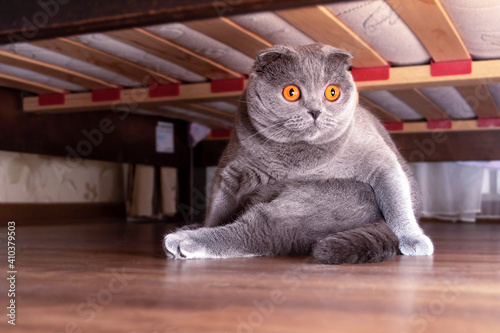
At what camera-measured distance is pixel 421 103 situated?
8.86ft

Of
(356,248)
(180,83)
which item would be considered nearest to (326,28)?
(356,248)

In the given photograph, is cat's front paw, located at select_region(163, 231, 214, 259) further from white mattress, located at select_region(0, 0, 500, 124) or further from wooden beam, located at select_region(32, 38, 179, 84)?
wooden beam, located at select_region(32, 38, 179, 84)

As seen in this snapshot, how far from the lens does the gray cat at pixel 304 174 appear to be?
1156mm

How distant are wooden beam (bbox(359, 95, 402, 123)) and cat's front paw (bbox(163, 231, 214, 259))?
1.72 meters

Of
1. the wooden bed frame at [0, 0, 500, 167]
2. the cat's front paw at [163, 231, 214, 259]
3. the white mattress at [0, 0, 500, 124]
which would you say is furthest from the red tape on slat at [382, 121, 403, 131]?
the cat's front paw at [163, 231, 214, 259]

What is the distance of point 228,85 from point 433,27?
3.34 feet

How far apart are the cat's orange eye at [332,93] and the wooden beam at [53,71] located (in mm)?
1342

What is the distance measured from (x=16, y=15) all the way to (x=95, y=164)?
297 centimetres

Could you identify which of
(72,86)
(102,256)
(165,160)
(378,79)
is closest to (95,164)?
(165,160)

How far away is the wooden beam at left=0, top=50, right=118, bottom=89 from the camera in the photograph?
2012mm

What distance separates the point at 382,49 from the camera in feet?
6.37

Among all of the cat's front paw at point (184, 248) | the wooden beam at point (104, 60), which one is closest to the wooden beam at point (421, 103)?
the wooden beam at point (104, 60)

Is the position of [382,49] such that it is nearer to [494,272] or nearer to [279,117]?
[279,117]

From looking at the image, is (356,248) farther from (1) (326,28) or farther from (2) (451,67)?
(2) (451,67)
